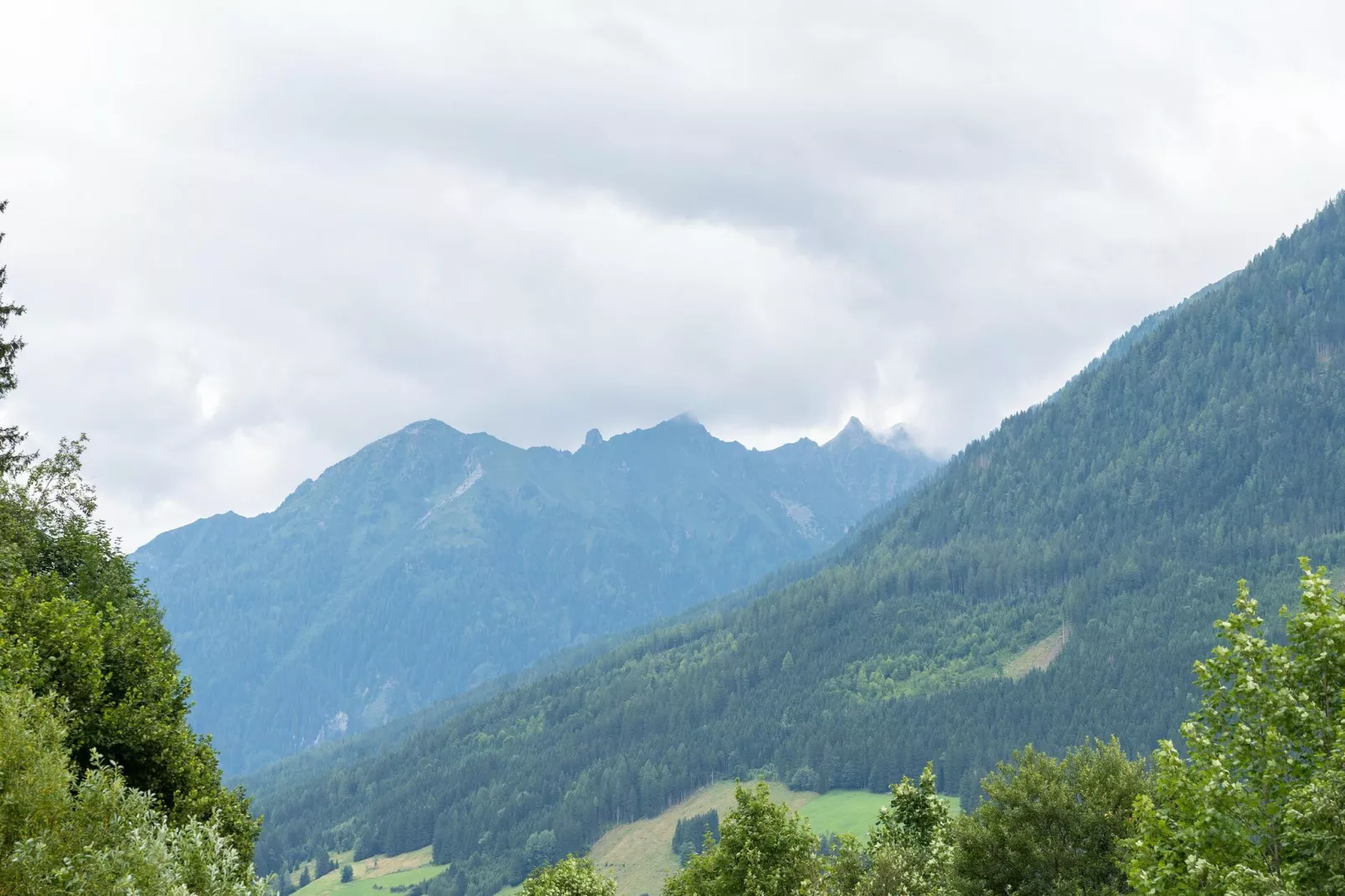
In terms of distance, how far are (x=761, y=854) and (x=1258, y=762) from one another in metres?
43.8

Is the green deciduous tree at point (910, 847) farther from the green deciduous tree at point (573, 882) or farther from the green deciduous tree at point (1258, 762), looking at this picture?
the green deciduous tree at point (1258, 762)

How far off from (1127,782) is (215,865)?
49498 mm

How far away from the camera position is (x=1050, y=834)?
62.1 m

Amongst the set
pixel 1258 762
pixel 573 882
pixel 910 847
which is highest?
pixel 1258 762

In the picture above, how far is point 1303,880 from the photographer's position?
3058 centimetres

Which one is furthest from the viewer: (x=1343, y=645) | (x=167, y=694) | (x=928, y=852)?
(x=928, y=852)

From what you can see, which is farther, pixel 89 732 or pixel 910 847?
pixel 910 847

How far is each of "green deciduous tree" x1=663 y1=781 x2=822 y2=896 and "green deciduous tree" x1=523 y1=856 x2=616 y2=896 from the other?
9815 millimetres

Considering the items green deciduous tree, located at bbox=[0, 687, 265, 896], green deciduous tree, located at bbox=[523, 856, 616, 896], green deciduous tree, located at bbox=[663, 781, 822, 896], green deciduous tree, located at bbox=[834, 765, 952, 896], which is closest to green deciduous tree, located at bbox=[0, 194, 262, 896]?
green deciduous tree, located at bbox=[0, 687, 265, 896]

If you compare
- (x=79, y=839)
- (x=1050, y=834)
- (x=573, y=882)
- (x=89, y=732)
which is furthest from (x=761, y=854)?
(x=79, y=839)

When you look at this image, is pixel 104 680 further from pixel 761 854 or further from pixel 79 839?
pixel 761 854

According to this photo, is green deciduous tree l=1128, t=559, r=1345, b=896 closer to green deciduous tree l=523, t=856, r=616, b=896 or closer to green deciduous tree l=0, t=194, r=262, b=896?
green deciduous tree l=0, t=194, r=262, b=896

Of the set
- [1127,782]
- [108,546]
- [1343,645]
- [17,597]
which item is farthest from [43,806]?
[1127,782]

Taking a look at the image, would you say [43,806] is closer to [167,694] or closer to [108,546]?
[167,694]
